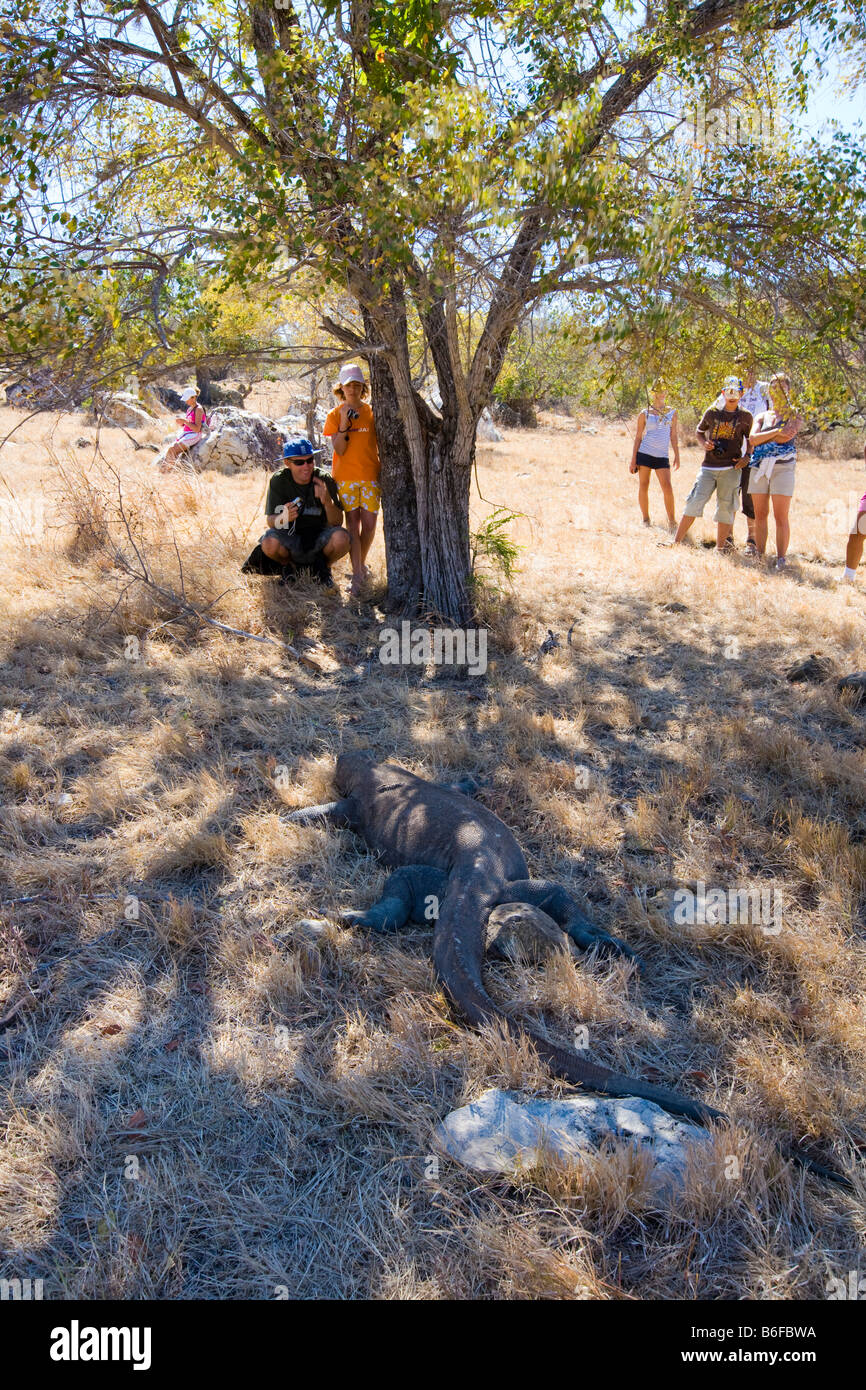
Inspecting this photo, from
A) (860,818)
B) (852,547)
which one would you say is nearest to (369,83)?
(860,818)

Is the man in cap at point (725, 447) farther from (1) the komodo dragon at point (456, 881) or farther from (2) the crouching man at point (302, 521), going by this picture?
(1) the komodo dragon at point (456, 881)

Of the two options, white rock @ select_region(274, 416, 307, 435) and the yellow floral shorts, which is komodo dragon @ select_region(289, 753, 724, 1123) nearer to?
the yellow floral shorts

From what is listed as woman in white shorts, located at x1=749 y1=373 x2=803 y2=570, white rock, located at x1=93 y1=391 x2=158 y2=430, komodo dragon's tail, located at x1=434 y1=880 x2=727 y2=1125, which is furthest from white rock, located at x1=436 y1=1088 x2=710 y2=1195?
white rock, located at x1=93 y1=391 x2=158 y2=430

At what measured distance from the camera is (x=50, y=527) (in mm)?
8297

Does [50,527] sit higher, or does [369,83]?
[369,83]

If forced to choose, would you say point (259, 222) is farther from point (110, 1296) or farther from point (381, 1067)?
point (110, 1296)

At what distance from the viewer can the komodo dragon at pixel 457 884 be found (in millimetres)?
2779

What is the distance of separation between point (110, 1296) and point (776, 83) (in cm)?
836

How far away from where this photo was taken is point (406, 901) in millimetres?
3811

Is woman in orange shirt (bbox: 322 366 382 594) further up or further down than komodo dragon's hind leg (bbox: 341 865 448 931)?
further up

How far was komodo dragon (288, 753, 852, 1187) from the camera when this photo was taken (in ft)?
9.12

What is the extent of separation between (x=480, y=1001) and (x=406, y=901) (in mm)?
794

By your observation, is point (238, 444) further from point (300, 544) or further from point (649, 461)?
point (300, 544)

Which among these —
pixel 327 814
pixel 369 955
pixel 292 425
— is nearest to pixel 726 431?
pixel 327 814
